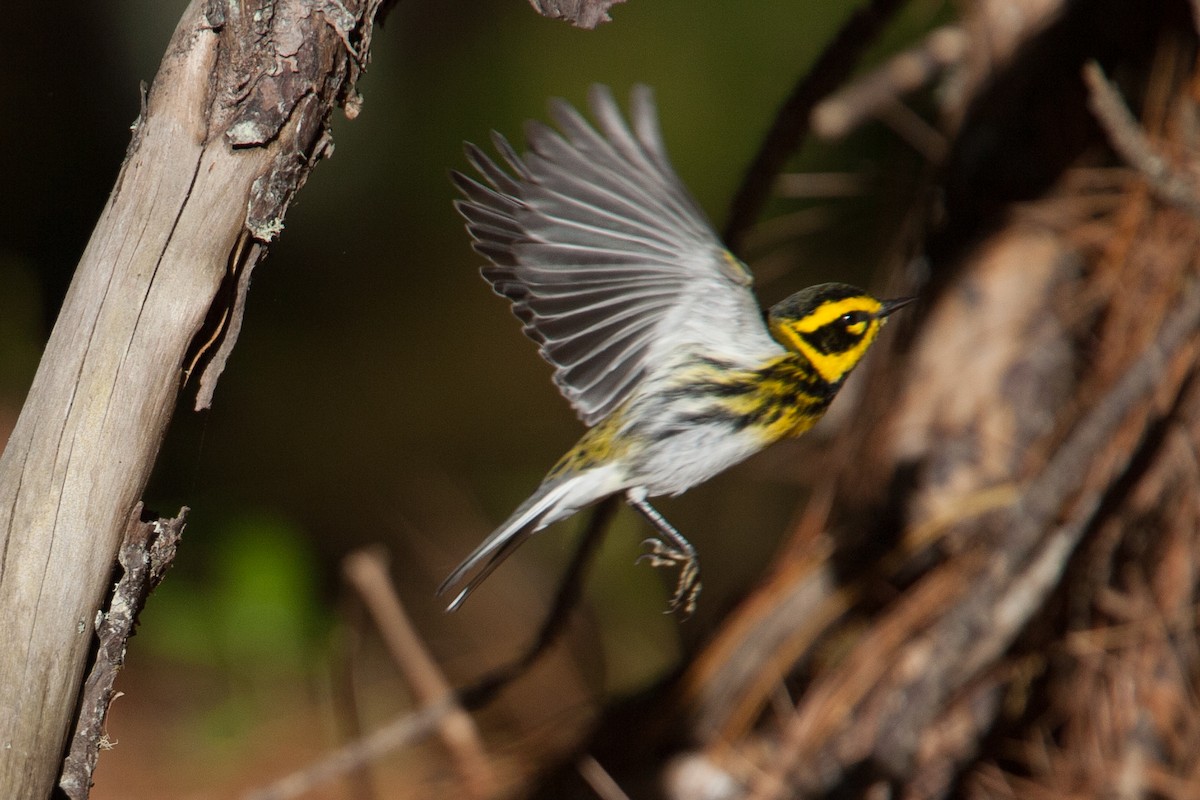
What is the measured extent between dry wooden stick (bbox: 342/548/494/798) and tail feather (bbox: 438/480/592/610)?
1.95 feet

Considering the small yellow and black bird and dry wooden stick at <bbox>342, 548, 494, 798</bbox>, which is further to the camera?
dry wooden stick at <bbox>342, 548, 494, 798</bbox>

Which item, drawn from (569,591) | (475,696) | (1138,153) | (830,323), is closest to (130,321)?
(830,323)

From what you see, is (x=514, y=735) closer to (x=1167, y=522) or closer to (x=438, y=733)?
(x=438, y=733)

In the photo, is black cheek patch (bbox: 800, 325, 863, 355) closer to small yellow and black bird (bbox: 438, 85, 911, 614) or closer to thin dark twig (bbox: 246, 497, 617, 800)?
small yellow and black bird (bbox: 438, 85, 911, 614)

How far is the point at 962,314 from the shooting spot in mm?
2297

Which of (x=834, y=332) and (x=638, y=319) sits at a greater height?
(x=638, y=319)

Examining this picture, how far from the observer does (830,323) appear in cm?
173

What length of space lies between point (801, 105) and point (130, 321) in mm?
1243

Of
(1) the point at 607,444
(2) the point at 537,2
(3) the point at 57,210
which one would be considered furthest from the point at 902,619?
(3) the point at 57,210

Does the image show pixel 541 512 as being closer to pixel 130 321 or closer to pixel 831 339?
pixel 831 339

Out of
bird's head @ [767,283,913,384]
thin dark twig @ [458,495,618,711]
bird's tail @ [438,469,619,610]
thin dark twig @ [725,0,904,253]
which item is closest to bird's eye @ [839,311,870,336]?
bird's head @ [767,283,913,384]

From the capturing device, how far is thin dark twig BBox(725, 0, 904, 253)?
75.0 inches

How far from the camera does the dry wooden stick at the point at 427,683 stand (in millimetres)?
2221

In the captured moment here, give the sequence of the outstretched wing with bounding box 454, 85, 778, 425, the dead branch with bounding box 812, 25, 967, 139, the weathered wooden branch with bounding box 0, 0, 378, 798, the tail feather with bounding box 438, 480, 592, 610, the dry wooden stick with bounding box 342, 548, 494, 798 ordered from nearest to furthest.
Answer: the weathered wooden branch with bounding box 0, 0, 378, 798, the outstretched wing with bounding box 454, 85, 778, 425, the tail feather with bounding box 438, 480, 592, 610, the dry wooden stick with bounding box 342, 548, 494, 798, the dead branch with bounding box 812, 25, 967, 139
